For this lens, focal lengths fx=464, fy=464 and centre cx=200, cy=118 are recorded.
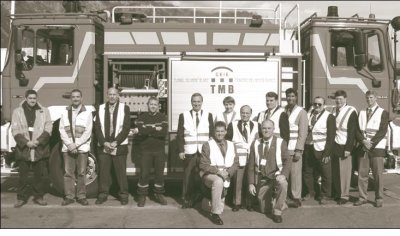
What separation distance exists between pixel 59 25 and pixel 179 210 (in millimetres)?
3154

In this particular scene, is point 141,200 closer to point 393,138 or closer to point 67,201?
point 67,201

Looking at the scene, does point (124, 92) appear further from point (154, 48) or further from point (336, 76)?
point (336, 76)

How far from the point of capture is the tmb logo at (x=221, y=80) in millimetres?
6609

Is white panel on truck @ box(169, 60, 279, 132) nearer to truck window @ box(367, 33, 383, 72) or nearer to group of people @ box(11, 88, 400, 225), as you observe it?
group of people @ box(11, 88, 400, 225)

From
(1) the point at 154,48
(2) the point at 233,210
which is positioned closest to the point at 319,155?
(2) the point at 233,210

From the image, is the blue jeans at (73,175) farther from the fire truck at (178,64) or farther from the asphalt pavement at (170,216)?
the fire truck at (178,64)

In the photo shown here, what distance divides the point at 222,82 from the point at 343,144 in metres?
1.86

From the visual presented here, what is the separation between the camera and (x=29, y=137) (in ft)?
19.1

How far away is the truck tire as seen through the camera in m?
6.45

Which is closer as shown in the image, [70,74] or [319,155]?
[319,155]

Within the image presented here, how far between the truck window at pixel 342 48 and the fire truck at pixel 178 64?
0.01 metres

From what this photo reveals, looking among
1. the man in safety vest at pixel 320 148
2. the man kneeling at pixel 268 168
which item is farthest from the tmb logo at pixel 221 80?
the man in safety vest at pixel 320 148

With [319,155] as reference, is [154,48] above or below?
above

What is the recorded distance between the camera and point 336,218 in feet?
18.4
